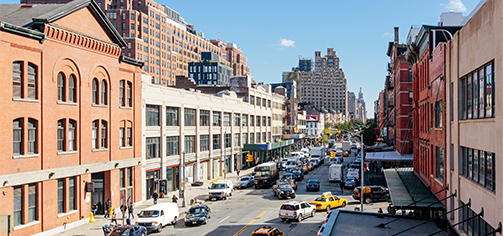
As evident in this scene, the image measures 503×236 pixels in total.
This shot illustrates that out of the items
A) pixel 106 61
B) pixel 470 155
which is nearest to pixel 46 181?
pixel 106 61

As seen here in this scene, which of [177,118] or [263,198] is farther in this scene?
[177,118]

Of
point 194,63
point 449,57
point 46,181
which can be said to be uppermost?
point 194,63

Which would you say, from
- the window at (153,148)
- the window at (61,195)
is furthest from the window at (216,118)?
the window at (61,195)

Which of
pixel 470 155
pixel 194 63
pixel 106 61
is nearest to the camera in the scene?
pixel 470 155

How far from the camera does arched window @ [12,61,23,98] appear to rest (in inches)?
1148

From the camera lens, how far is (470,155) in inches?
762

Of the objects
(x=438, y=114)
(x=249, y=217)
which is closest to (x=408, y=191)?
(x=438, y=114)

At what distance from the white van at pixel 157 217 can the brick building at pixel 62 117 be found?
626 centimetres

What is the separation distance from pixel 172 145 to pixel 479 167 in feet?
136

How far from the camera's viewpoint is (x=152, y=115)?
1946 inches

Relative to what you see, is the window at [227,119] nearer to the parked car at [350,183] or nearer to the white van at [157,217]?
the parked car at [350,183]

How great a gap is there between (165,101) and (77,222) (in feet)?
67.9

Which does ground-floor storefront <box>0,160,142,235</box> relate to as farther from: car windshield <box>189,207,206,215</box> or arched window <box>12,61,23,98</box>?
car windshield <box>189,207,206,215</box>

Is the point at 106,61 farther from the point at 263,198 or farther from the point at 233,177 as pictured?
the point at 233,177
